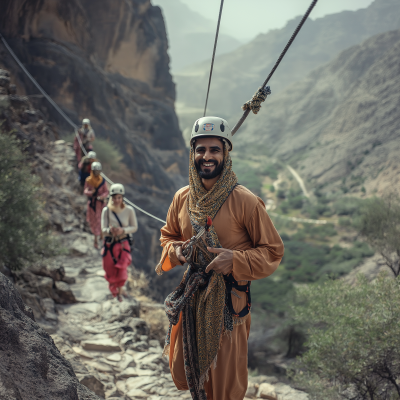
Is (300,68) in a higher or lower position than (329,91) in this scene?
higher

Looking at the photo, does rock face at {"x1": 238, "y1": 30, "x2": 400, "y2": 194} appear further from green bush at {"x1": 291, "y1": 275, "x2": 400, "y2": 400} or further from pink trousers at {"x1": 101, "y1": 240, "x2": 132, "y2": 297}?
pink trousers at {"x1": 101, "y1": 240, "x2": 132, "y2": 297}

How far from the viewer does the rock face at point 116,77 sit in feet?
60.5

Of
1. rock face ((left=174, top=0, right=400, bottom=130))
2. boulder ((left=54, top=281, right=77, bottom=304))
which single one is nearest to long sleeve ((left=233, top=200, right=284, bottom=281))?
boulder ((left=54, top=281, right=77, bottom=304))

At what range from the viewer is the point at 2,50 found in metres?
16.6

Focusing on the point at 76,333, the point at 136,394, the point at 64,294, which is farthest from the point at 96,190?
the point at 136,394

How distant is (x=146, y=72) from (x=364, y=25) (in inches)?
5308

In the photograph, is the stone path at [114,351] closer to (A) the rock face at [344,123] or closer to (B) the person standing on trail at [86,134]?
(B) the person standing on trail at [86,134]

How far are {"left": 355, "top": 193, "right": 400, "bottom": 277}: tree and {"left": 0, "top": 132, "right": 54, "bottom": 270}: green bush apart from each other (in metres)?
13.3

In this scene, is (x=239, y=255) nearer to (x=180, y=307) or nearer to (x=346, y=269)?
(x=180, y=307)

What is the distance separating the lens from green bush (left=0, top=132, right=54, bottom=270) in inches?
226

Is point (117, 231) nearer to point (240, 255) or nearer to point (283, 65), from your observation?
point (240, 255)

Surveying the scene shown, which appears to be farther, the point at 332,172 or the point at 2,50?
the point at 332,172

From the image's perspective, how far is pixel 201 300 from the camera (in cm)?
259

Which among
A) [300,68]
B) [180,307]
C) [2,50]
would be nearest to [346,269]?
[2,50]
